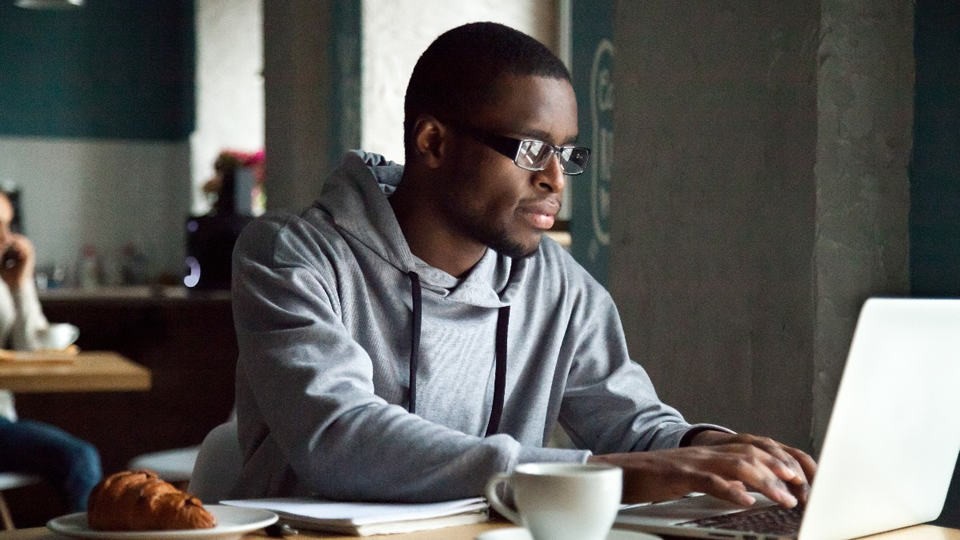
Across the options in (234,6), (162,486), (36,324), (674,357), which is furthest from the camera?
(234,6)

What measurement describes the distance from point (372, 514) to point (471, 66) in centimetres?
66

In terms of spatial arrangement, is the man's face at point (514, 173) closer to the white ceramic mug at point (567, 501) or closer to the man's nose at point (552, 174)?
the man's nose at point (552, 174)

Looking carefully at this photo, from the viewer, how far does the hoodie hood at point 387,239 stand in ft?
5.42

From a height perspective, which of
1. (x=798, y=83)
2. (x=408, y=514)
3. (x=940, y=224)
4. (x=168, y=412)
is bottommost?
(x=168, y=412)

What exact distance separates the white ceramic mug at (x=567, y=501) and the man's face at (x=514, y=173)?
66 cm

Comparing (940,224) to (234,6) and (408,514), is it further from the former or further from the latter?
(234,6)

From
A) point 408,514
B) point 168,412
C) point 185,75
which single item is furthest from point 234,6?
point 408,514

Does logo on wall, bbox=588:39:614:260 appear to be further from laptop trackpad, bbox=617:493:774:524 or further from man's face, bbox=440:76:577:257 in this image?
laptop trackpad, bbox=617:493:774:524

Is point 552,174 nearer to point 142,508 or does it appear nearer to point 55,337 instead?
point 142,508

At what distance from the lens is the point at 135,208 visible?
7.99m

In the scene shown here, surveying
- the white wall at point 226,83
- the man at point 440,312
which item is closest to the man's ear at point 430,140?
the man at point 440,312

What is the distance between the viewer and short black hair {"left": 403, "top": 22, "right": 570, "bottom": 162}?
1646mm

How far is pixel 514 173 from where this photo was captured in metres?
1.64

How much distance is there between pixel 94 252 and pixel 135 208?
390mm
